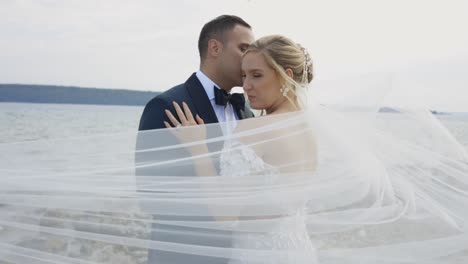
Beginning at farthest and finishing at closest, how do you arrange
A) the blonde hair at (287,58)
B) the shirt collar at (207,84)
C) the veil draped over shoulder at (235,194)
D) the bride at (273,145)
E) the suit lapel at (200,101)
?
the shirt collar at (207,84) < the suit lapel at (200,101) < the blonde hair at (287,58) < the bride at (273,145) < the veil draped over shoulder at (235,194)

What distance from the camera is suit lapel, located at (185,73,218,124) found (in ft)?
9.48

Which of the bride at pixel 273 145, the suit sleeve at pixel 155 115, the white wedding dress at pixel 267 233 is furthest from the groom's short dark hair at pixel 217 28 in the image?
the white wedding dress at pixel 267 233

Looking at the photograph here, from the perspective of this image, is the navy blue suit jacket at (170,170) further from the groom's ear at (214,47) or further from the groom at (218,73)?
the groom's ear at (214,47)

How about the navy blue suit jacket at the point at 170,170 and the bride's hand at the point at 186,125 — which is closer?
the navy blue suit jacket at the point at 170,170

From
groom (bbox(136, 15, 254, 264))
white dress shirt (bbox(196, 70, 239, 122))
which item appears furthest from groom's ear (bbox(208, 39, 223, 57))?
white dress shirt (bbox(196, 70, 239, 122))

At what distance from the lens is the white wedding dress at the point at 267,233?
2.39 meters

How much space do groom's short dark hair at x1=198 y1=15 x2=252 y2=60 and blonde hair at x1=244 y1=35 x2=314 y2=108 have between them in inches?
17.1

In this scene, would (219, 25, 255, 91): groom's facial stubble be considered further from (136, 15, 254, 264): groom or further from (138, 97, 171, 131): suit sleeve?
(138, 97, 171, 131): suit sleeve

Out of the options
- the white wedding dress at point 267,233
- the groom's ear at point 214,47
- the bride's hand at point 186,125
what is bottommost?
the white wedding dress at point 267,233

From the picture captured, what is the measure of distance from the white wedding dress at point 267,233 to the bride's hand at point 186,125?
0.16 metres

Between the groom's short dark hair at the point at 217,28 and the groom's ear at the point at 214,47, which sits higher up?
the groom's short dark hair at the point at 217,28

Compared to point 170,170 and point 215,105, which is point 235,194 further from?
point 215,105

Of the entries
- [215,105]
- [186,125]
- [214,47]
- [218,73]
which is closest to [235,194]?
[186,125]

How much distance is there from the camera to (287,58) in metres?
2.68
